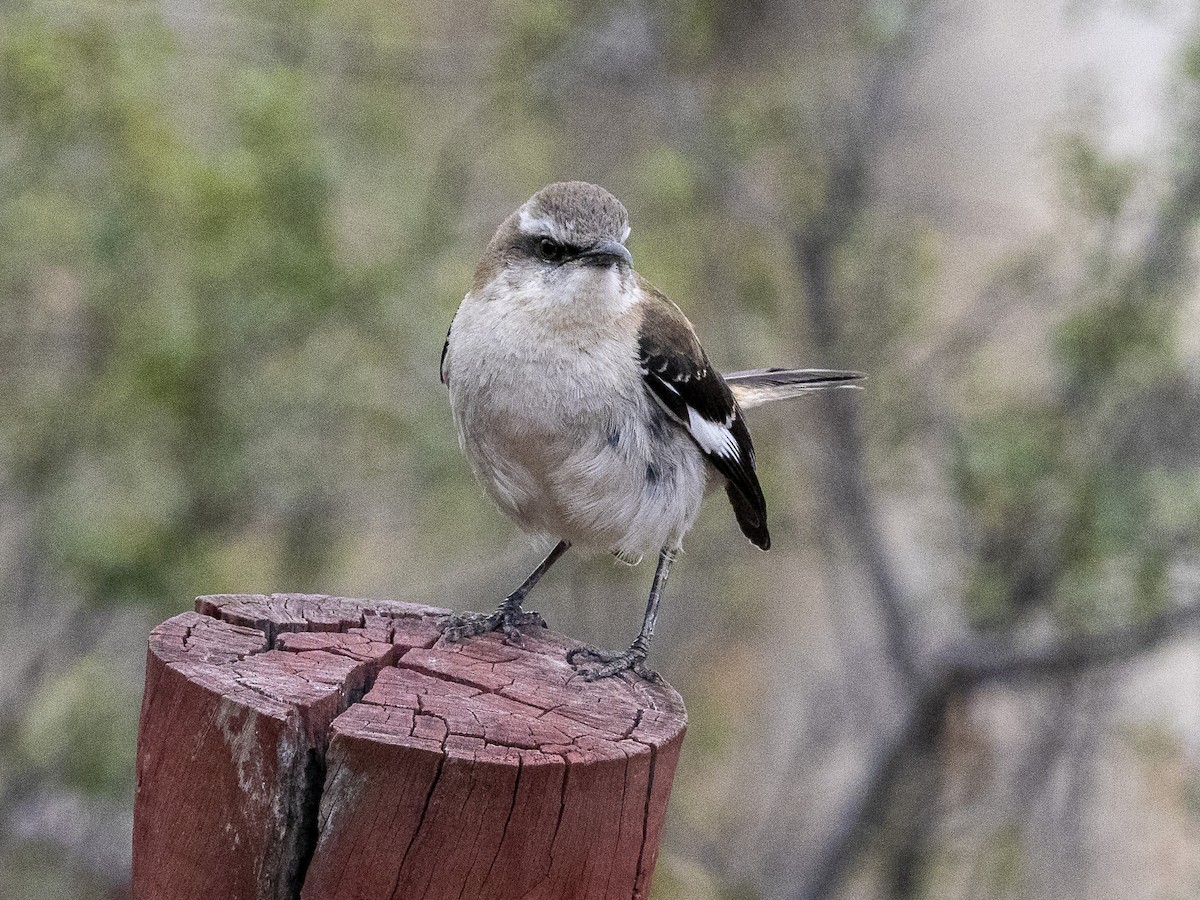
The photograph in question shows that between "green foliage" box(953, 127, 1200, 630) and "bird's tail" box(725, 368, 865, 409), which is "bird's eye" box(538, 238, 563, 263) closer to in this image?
"bird's tail" box(725, 368, 865, 409)

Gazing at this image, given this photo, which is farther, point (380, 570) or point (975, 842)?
point (380, 570)

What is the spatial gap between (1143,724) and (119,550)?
5.85 m

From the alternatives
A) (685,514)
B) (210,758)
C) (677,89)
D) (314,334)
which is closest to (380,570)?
(314,334)

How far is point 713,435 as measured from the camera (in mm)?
4055

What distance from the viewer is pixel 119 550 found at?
6316 millimetres

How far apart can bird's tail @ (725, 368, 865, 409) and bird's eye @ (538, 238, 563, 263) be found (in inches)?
51.0

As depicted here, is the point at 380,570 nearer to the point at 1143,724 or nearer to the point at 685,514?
the point at 1143,724

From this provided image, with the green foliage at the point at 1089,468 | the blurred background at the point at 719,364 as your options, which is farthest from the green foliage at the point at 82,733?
the green foliage at the point at 1089,468

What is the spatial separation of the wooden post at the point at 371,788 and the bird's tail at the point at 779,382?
243 centimetres

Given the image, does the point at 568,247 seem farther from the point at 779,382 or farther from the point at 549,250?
the point at 779,382

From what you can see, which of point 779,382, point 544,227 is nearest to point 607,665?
point 544,227

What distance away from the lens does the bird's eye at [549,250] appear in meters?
3.84

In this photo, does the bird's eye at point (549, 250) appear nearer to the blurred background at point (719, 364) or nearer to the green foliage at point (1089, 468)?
the blurred background at point (719, 364)

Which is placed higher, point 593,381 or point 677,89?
point 677,89
